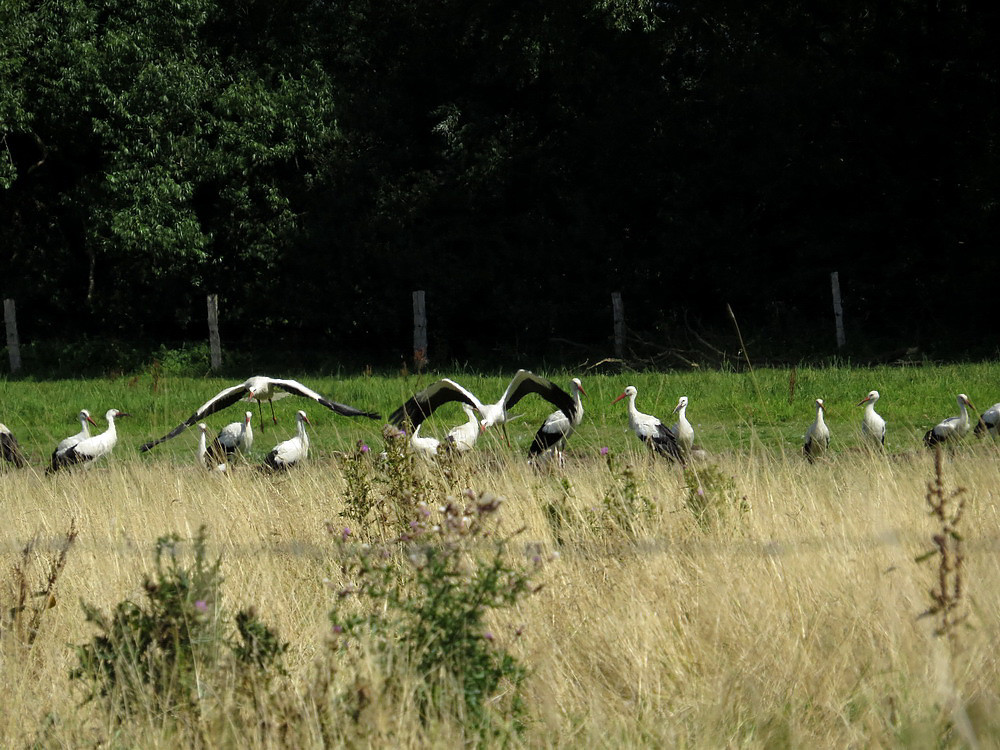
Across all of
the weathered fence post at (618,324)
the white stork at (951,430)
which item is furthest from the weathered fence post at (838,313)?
the white stork at (951,430)

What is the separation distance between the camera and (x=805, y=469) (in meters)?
6.81

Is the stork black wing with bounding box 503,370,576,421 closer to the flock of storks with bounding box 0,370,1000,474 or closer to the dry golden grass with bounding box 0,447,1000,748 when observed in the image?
the flock of storks with bounding box 0,370,1000,474

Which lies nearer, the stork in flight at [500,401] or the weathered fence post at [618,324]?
the stork in flight at [500,401]

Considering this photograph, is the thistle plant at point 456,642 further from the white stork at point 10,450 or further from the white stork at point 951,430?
the white stork at point 10,450

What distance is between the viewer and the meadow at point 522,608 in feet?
10.6

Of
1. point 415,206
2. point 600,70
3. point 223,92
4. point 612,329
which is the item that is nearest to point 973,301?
point 612,329

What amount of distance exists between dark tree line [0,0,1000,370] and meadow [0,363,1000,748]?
1457 centimetres

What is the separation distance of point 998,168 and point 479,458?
1433cm

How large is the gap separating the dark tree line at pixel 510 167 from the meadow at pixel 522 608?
574 inches

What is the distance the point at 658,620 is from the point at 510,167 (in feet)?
64.9

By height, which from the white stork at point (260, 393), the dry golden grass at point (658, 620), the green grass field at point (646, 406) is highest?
the white stork at point (260, 393)

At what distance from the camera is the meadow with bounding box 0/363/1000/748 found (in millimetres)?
3232

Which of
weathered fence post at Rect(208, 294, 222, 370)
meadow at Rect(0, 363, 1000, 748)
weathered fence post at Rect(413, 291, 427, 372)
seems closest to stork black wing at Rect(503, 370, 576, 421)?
meadow at Rect(0, 363, 1000, 748)

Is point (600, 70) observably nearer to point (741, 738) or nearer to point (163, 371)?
point (163, 371)
